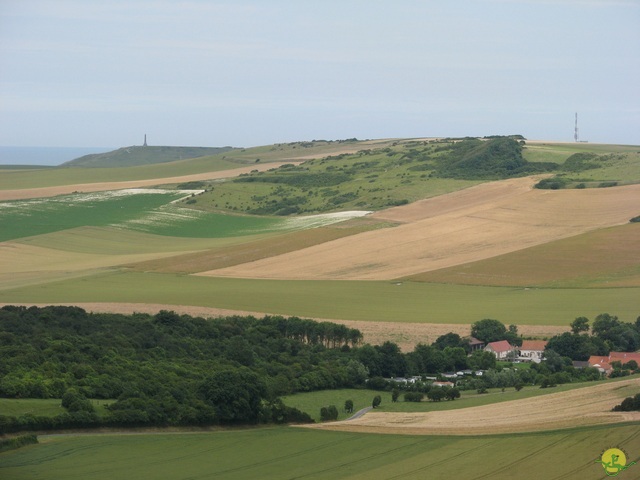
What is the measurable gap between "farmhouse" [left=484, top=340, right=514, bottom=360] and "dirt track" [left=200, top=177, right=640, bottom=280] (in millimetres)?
20624

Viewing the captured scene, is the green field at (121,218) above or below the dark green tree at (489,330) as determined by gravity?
above

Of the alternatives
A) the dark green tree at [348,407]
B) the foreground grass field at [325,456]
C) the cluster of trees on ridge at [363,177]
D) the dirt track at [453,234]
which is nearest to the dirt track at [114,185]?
the cluster of trees on ridge at [363,177]

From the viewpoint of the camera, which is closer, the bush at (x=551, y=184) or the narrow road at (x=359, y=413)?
the narrow road at (x=359, y=413)

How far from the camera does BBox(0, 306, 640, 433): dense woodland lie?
48.6 m

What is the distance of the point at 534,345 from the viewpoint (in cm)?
6738

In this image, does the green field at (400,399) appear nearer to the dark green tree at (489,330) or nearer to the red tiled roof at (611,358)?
the red tiled roof at (611,358)

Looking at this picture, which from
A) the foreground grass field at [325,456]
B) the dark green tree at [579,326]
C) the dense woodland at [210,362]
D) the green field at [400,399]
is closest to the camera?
the foreground grass field at [325,456]

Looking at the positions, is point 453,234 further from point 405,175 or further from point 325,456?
point 325,456

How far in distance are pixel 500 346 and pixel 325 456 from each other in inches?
1106

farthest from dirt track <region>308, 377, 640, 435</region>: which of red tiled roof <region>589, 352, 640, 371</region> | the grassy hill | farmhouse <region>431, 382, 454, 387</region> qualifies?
the grassy hill

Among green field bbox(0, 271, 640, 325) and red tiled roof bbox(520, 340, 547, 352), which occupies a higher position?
green field bbox(0, 271, 640, 325)

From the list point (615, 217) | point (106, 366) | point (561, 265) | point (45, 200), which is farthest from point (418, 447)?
point (45, 200)

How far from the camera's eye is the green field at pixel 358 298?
7406cm

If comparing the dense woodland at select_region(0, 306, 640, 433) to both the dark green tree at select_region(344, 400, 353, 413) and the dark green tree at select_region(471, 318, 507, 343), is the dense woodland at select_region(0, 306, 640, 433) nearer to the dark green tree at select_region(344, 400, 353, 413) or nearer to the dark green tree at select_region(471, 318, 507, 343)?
the dark green tree at select_region(471, 318, 507, 343)
